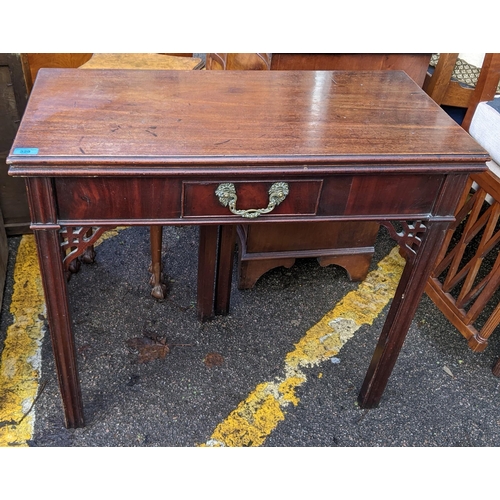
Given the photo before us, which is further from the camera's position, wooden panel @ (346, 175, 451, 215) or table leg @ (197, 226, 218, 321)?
table leg @ (197, 226, 218, 321)

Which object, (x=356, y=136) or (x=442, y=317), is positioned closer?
(x=356, y=136)

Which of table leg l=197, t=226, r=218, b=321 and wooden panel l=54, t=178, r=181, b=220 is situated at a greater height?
wooden panel l=54, t=178, r=181, b=220

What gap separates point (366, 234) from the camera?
224 cm

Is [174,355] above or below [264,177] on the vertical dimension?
below

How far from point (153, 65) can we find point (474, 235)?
1.38 meters

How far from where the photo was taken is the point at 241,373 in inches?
76.7

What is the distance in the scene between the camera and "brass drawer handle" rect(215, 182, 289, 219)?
4.19ft

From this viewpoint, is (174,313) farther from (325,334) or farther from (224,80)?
(224,80)

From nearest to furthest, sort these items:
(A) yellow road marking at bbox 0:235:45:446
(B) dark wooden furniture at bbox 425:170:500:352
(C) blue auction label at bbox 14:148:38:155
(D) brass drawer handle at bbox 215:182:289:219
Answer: (C) blue auction label at bbox 14:148:38:155 < (D) brass drawer handle at bbox 215:182:289:219 < (A) yellow road marking at bbox 0:235:45:446 < (B) dark wooden furniture at bbox 425:170:500:352

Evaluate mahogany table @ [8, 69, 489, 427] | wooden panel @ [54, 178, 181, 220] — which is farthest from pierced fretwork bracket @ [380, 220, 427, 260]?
wooden panel @ [54, 178, 181, 220]

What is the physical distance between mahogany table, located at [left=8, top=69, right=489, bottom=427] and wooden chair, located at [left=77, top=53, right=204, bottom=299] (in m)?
0.52

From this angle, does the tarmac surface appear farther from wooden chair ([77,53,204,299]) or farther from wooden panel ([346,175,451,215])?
wooden panel ([346,175,451,215])
